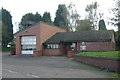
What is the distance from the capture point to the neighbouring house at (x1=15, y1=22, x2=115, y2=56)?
159ft

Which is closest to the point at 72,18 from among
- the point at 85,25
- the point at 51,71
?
the point at 85,25

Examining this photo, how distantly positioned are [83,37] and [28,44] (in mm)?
10390

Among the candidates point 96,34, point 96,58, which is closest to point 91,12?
point 96,34

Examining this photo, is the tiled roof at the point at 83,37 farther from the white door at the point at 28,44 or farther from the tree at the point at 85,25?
the tree at the point at 85,25

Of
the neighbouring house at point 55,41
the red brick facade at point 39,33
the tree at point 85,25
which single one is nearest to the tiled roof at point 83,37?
the neighbouring house at point 55,41

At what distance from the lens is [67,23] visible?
3142 inches

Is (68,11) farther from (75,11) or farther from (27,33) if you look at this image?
(27,33)

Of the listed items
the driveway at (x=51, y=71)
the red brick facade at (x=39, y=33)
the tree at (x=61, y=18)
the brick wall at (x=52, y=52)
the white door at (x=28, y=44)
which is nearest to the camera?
the driveway at (x=51, y=71)

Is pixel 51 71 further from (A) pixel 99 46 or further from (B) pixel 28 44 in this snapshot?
(B) pixel 28 44

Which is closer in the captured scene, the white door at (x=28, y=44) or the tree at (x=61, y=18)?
the white door at (x=28, y=44)

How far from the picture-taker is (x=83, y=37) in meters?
51.2

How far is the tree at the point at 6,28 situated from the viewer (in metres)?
76.4

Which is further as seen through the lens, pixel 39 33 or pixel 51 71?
pixel 39 33

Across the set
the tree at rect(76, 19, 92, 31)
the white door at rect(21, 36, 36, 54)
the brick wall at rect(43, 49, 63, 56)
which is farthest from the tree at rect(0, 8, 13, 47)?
the brick wall at rect(43, 49, 63, 56)
